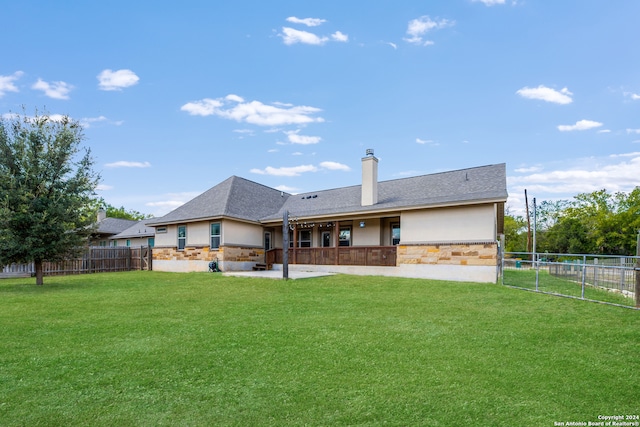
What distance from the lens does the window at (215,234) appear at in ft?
62.5

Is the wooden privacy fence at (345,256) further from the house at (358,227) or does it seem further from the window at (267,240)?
the window at (267,240)

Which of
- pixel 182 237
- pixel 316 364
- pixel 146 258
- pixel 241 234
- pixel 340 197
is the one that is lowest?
pixel 146 258

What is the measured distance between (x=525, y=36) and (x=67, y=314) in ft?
58.5

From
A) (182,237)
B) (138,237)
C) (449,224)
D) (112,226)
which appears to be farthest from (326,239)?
(112,226)

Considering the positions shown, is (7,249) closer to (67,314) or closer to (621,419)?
(67,314)

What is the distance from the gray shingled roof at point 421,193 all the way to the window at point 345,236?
1.45m

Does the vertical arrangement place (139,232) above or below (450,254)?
above

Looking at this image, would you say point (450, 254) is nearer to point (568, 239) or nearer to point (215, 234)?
point (215, 234)

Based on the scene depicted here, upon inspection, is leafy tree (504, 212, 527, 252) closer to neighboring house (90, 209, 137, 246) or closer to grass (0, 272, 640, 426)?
grass (0, 272, 640, 426)

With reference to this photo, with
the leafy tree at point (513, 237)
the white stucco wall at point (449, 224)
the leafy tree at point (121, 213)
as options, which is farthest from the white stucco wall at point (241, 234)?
the leafy tree at point (121, 213)

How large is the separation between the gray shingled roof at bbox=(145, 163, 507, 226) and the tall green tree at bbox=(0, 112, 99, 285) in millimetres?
6633

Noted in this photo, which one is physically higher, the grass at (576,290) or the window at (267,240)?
the window at (267,240)

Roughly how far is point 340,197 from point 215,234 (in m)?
7.38

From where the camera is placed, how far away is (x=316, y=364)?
→ 14.5ft
